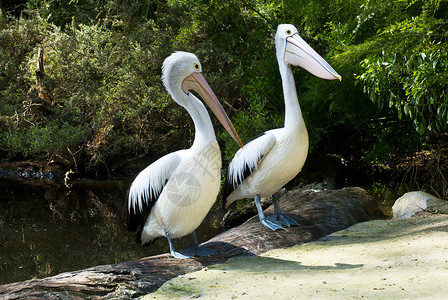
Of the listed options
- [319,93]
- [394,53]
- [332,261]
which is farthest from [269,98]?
[332,261]

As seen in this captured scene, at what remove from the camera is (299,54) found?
176 inches

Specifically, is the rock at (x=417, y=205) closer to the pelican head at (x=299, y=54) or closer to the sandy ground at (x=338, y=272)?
the sandy ground at (x=338, y=272)

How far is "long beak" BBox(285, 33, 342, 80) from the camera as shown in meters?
4.31

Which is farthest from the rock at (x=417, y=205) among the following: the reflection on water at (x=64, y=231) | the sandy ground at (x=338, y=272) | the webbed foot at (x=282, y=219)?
the reflection on water at (x=64, y=231)

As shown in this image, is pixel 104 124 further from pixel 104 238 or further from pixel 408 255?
pixel 408 255

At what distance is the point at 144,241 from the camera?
3.93 m

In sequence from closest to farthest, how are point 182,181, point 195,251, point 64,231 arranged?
point 182,181
point 195,251
point 64,231

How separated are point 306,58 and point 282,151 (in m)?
0.90

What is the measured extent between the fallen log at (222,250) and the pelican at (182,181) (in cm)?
26

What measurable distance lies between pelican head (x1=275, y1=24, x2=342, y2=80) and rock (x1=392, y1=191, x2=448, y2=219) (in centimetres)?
190

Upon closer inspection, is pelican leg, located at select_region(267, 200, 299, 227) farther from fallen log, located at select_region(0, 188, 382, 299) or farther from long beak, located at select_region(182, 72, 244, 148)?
long beak, located at select_region(182, 72, 244, 148)

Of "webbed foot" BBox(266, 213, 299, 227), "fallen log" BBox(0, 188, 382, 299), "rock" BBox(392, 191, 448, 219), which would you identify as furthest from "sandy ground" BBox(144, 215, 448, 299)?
"rock" BBox(392, 191, 448, 219)

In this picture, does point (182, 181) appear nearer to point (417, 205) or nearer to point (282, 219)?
point (282, 219)

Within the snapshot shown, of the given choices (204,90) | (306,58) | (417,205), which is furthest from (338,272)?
(417,205)
